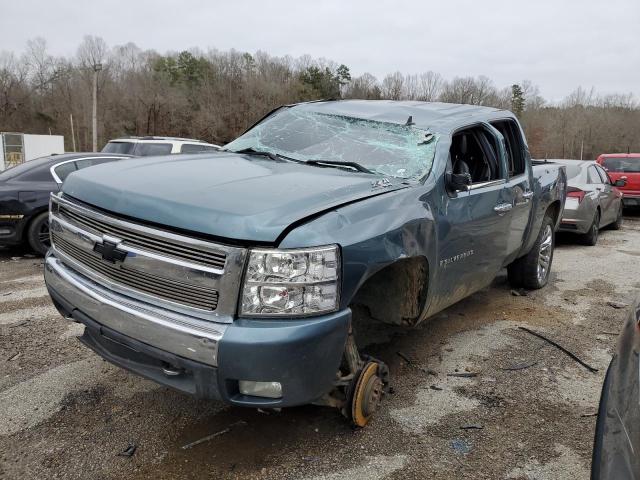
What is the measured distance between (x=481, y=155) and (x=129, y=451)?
3.45 meters

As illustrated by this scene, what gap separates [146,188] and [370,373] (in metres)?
1.54

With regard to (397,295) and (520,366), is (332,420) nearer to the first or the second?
(397,295)

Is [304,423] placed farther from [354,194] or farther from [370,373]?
[354,194]

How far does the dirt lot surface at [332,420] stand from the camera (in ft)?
8.58

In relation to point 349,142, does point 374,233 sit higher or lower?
lower

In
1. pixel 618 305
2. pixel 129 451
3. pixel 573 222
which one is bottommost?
pixel 618 305

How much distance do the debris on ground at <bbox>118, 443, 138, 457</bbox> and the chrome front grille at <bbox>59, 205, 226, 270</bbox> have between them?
3.62ft

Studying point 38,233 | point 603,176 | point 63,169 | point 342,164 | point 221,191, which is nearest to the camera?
point 221,191

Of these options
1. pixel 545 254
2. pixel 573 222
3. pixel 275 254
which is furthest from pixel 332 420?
pixel 573 222

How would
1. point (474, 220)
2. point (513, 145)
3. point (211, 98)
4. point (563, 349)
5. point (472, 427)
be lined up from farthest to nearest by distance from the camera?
point (211, 98)
point (513, 145)
point (563, 349)
point (474, 220)
point (472, 427)

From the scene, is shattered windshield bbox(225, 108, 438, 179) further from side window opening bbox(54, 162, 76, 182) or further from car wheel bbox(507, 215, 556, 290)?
side window opening bbox(54, 162, 76, 182)

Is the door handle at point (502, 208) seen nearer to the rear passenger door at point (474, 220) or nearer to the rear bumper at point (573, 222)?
the rear passenger door at point (474, 220)

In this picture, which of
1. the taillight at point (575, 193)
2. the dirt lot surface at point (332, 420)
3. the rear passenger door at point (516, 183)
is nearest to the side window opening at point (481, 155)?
the rear passenger door at point (516, 183)

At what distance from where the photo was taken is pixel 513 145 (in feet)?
16.2
